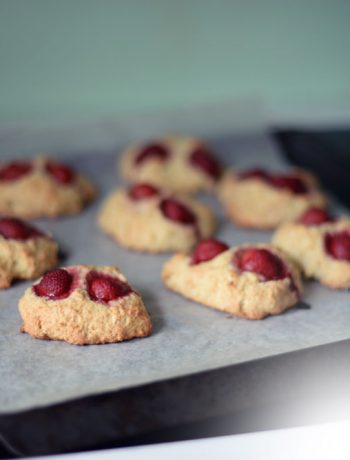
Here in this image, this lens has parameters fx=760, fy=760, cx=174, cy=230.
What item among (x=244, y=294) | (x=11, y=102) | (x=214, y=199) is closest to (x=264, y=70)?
(x=214, y=199)

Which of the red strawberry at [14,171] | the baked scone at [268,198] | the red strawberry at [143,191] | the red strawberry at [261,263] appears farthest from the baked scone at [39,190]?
the red strawberry at [261,263]

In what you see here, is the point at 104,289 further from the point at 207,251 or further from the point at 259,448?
the point at 259,448

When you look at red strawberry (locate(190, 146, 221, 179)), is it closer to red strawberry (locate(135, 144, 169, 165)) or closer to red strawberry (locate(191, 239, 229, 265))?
red strawberry (locate(135, 144, 169, 165))

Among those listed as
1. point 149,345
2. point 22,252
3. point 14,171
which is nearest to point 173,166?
point 14,171

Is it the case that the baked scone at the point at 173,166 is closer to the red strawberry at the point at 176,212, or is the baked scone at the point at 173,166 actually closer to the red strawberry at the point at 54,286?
the red strawberry at the point at 176,212

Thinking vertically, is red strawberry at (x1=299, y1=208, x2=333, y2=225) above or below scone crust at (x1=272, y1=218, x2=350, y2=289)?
above

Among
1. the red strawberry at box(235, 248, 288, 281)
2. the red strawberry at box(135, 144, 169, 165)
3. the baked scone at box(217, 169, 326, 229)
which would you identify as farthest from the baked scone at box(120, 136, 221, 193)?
the red strawberry at box(235, 248, 288, 281)
